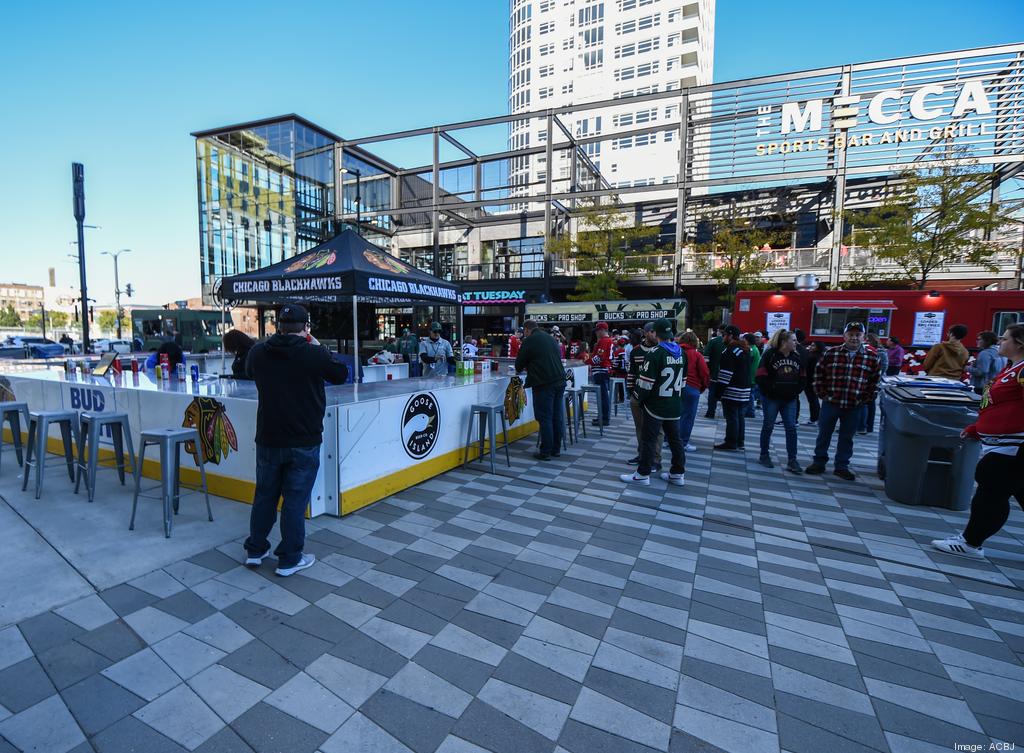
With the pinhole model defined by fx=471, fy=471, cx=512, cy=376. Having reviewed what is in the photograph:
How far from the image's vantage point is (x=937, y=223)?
15984mm

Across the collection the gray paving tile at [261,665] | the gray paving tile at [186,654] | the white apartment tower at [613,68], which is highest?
the white apartment tower at [613,68]

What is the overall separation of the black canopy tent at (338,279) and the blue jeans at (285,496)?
2.79 metres

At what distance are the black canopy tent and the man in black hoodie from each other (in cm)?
260

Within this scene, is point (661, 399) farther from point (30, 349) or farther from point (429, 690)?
point (30, 349)

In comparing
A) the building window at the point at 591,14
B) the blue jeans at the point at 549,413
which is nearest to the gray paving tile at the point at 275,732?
the blue jeans at the point at 549,413

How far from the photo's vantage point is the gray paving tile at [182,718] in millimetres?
1967

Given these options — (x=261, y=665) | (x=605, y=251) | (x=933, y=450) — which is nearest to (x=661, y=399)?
(x=933, y=450)

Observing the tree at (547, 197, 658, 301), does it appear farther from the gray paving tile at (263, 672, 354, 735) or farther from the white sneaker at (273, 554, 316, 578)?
the gray paving tile at (263, 672, 354, 735)

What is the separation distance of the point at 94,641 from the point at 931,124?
28.8m

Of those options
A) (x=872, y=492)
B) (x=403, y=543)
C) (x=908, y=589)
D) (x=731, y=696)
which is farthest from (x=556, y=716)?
(x=872, y=492)

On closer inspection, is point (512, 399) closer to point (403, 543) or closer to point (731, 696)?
point (403, 543)

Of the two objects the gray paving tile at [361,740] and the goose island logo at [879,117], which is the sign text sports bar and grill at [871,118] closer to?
the goose island logo at [879,117]

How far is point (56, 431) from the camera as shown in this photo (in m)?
6.46

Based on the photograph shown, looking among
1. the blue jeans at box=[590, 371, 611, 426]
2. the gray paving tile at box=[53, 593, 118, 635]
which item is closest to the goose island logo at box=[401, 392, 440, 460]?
the gray paving tile at box=[53, 593, 118, 635]
